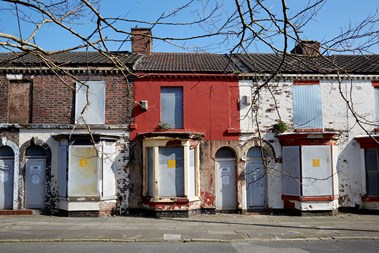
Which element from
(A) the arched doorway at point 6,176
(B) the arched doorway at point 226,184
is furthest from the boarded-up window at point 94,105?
(B) the arched doorway at point 226,184

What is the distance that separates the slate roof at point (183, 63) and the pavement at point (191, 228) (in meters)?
5.99

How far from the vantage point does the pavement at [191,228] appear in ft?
35.9

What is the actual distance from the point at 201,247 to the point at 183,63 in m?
9.83

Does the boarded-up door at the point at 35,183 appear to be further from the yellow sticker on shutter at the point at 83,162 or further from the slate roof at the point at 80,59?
the slate roof at the point at 80,59

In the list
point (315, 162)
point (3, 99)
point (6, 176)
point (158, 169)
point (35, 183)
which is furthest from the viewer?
point (3, 99)

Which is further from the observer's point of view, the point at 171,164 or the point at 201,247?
the point at 171,164

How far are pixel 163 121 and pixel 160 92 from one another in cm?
125

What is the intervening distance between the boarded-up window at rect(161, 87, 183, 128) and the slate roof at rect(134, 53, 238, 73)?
98cm

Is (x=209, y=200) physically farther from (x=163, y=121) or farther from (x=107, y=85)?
(x=107, y=85)

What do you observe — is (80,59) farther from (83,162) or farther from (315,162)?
(315,162)

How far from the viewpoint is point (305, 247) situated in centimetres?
987

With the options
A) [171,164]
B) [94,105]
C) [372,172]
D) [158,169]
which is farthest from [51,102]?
[372,172]

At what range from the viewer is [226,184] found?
631 inches

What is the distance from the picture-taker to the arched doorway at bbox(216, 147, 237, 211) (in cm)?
1597
